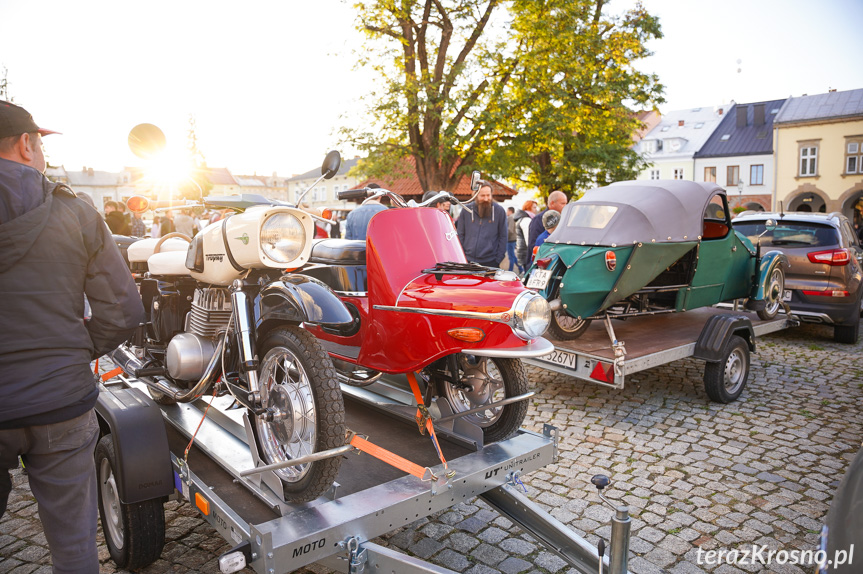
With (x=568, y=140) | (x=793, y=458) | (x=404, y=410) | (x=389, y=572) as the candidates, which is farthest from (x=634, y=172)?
(x=389, y=572)

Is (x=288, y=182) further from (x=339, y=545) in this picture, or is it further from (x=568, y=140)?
(x=339, y=545)

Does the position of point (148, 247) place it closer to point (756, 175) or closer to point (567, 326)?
point (567, 326)

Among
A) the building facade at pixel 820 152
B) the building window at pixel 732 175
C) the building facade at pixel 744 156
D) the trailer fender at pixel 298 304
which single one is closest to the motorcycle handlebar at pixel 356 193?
the trailer fender at pixel 298 304

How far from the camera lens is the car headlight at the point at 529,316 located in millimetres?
2846

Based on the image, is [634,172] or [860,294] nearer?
[860,294]

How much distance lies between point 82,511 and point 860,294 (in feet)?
31.5

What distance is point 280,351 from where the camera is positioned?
286cm

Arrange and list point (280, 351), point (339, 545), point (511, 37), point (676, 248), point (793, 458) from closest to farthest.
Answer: point (339, 545) < point (280, 351) < point (793, 458) < point (676, 248) < point (511, 37)

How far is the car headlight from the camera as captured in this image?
9.34ft

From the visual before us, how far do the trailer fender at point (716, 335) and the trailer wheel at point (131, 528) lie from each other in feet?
15.7

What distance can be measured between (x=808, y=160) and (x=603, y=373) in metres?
42.7

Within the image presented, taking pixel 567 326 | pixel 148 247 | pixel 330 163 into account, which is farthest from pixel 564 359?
pixel 148 247

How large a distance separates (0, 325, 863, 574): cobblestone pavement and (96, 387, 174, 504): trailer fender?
20.5 inches

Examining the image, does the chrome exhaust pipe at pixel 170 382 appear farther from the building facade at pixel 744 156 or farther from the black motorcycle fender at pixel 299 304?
the building facade at pixel 744 156
